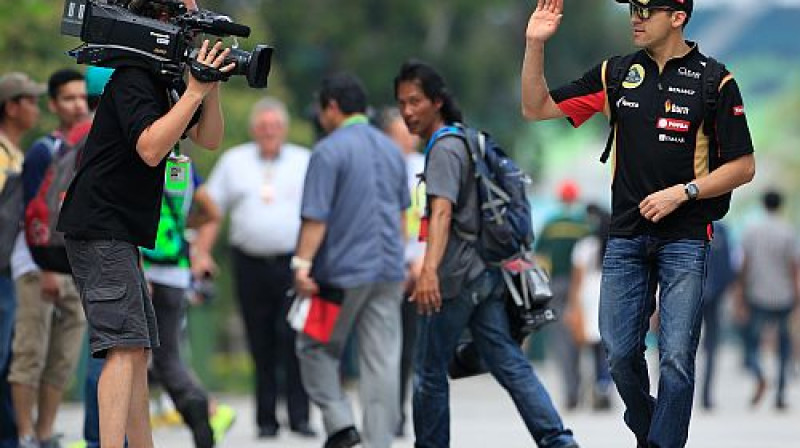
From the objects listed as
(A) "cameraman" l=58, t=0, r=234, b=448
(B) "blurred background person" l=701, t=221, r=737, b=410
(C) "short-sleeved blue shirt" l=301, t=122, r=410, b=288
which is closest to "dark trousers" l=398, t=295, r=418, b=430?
(C) "short-sleeved blue shirt" l=301, t=122, r=410, b=288

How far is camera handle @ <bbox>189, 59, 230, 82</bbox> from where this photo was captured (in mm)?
8375

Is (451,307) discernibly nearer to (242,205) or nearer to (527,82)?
(527,82)

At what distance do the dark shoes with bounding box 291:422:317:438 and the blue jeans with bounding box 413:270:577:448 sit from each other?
3839 mm

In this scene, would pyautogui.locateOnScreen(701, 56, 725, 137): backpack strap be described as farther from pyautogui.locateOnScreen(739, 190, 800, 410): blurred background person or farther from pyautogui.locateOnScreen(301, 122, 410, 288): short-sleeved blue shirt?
pyautogui.locateOnScreen(739, 190, 800, 410): blurred background person

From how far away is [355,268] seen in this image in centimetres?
1196

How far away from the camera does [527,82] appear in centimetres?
920

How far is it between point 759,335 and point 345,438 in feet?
33.8

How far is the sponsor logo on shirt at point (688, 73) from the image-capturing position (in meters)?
8.99

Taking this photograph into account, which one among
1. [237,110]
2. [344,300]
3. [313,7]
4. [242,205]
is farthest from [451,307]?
[313,7]

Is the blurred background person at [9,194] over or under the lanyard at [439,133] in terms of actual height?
under

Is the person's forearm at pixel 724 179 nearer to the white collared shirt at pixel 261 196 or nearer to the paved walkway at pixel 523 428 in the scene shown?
the paved walkway at pixel 523 428

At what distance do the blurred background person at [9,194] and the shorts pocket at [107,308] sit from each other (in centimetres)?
278

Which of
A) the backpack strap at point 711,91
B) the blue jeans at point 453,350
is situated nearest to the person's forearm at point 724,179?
the backpack strap at point 711,91

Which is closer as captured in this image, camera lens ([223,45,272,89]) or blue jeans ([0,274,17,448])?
camera lens ([223,45,272,89])
